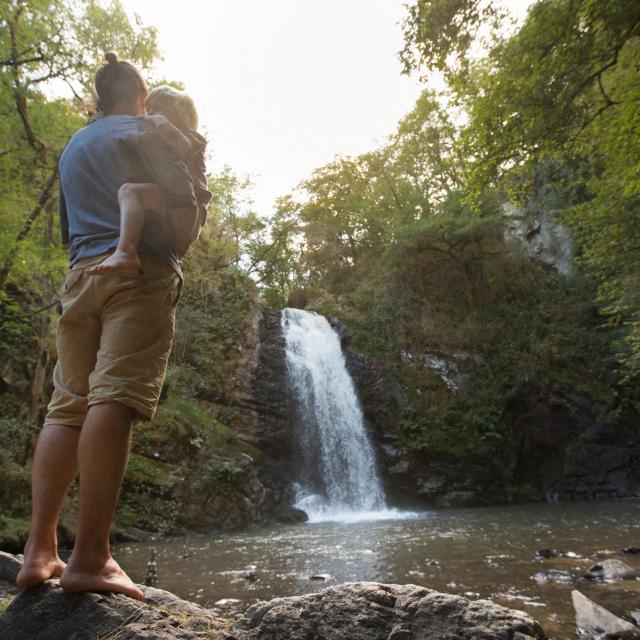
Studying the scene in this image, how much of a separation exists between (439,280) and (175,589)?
16.8 m

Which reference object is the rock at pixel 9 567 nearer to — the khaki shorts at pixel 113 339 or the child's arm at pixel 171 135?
the khaki shorts at pixel 113 339

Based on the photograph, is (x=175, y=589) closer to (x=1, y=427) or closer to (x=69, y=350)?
(x=69, y=350)

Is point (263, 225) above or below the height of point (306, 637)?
above

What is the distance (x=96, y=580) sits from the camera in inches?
61.1

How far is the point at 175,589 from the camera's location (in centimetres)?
419

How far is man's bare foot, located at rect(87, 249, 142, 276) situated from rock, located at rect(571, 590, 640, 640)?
3.13 m

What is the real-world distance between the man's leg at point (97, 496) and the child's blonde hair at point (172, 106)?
1.29 metres

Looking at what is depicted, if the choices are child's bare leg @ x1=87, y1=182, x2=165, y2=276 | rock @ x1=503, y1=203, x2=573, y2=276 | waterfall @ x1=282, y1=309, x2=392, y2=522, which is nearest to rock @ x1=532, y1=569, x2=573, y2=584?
child's bare leg @ x1=87, y1=182, x2=165, y2=276

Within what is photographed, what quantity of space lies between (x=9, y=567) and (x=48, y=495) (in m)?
2.20

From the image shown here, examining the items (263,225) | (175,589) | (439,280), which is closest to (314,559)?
(175,589)

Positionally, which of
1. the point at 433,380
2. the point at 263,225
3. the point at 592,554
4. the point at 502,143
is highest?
the point at 263,225

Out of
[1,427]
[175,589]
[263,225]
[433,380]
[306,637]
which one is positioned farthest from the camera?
[263,225]

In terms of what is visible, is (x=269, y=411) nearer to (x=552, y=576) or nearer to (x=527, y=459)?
(x=527, y=459)

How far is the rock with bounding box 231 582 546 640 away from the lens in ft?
4.68
